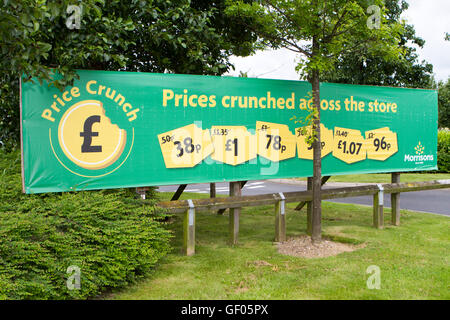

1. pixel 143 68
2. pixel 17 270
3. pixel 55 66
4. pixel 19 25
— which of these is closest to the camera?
pixel 17 270

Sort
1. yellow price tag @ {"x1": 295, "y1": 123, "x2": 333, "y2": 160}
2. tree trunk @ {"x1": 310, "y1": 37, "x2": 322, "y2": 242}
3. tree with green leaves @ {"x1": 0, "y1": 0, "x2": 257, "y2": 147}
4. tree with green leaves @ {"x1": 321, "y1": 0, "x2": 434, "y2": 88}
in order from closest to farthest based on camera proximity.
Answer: tree with green leaves @ {"x1": 0, "y1": 0, "x2": 257, "y2": 147} → tree trunk @ {"x1": 310, "y1": 37, "x2": 322, "y2": 242} → yellow price tag @ {"x1": 295, "y1": 123, "x2": 333, "y2": 160} → tree with green leaves @ {"x1": 321, "y1": 0, "x2": 434, "y2": 88}

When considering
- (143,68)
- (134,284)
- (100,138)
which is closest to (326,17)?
(143,68)

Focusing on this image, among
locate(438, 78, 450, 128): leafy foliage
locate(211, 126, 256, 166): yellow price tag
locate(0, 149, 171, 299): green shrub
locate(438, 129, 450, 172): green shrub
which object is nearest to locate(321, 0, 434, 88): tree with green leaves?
locate(438, 129, 450, 172): green shrub

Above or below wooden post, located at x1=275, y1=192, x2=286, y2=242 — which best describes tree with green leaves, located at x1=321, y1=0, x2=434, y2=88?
above

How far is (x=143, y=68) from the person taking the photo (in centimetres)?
880

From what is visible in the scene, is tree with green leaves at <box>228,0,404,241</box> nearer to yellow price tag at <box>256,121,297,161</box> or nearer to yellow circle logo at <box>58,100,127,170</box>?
yellow price tag at <box>256,121,297,161</box>

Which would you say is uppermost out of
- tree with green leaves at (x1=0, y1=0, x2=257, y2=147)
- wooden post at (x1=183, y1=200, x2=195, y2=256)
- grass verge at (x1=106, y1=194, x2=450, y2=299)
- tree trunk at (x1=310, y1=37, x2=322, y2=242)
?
tree with green leaves at (x1=0, y1=0, x2=257, y2=147)

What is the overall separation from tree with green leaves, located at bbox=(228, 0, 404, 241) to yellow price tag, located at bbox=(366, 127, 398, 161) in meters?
1.91

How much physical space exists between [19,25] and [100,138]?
1968mm

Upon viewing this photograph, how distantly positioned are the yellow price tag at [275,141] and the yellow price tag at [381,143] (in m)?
2.06

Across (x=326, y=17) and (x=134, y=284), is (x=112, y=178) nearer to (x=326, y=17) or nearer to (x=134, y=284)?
(x=134, y=284)

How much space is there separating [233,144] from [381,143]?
12.4ft

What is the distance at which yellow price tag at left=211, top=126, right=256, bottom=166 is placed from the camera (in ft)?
23.4

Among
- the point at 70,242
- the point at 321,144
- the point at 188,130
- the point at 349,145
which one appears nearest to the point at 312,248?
the point at 321,144
